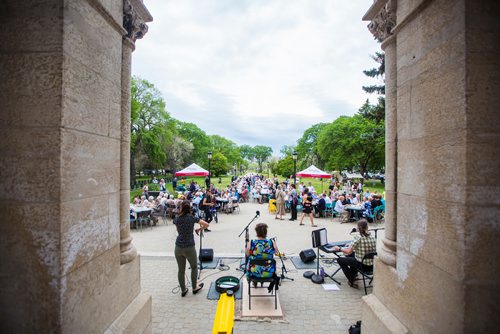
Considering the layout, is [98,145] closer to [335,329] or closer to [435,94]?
[435,94]

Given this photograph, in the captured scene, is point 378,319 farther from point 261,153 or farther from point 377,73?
point 261,153

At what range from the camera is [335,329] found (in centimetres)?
439

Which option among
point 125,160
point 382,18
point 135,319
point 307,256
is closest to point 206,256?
point 307,256

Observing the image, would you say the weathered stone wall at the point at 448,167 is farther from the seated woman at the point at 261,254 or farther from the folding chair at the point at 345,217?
the folding chair at the point at 345,217

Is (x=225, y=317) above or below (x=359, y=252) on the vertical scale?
above

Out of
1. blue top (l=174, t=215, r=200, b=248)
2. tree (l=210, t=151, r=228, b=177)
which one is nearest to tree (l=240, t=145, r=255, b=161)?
tree (l=210, t=151, r=228, b=177)

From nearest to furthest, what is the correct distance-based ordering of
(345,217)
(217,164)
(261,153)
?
(345,217) < (217,164) < (261,153)

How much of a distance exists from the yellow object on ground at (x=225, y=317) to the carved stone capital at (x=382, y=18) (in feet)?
12.5

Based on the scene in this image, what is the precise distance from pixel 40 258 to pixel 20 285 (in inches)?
12.7

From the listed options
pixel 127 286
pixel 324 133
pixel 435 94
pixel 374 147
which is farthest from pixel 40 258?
pixel 324 133

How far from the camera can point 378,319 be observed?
3.31 metres

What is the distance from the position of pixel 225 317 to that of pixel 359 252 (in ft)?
15.3

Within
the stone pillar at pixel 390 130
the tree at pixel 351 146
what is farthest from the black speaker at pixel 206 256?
the tree at pixel 351 146

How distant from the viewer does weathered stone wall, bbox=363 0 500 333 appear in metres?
2.18
